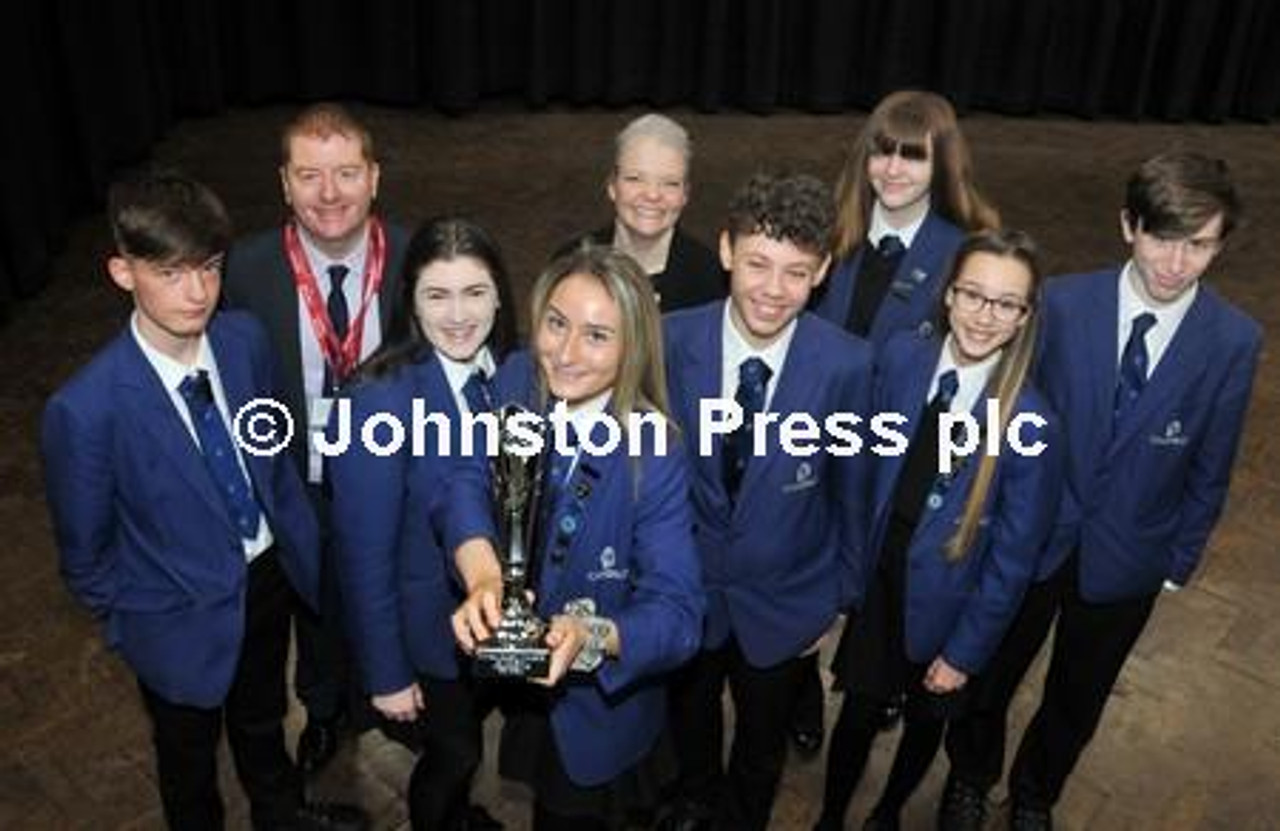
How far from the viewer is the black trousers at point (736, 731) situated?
10.00 ft

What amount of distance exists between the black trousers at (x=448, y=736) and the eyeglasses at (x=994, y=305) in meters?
1.41

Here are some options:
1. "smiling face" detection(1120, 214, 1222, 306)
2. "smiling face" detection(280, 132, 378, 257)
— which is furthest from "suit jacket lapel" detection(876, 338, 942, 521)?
"smiling face" detection(280, 132, 378, 257)

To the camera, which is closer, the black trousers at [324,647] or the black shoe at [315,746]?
the black trousers at [324,647]

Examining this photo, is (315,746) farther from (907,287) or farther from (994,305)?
(994,305)

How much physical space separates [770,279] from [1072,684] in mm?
1437

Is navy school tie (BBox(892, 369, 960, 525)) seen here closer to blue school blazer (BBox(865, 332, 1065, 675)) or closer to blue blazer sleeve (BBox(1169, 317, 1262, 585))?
blue school blazer (BBox(865, 332, 1065, 675))

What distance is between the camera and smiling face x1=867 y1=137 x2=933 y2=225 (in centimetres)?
330

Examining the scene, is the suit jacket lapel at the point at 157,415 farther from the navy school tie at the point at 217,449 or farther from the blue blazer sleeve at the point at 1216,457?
the blue blazer sleeve at the point at 1216,457

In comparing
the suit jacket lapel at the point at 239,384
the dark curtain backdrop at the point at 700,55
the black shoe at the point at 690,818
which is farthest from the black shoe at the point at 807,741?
the dark curtain backdrop at the point at 700,55

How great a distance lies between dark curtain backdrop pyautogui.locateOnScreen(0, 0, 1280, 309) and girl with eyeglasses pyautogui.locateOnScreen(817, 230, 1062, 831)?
20.8 feet

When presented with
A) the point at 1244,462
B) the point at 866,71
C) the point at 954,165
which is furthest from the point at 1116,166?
the point at 954,165

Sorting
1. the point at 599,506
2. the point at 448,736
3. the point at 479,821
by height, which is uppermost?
the point at 599,506

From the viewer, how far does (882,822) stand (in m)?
3.35

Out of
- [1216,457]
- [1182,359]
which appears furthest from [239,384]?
[1216,457]
